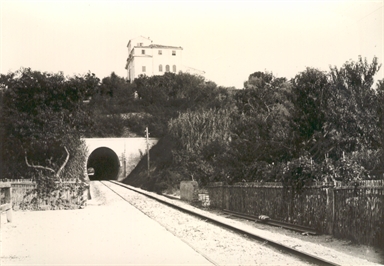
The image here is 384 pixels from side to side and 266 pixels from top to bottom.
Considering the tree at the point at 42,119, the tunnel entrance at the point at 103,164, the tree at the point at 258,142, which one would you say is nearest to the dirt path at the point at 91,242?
the tree at the point at 42,119

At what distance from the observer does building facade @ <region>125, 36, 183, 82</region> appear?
74.6 meters

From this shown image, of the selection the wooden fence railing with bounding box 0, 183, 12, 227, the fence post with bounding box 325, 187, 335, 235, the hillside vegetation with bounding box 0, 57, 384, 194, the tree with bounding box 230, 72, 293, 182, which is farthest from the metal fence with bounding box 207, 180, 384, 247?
the wooden fence railing with bounding box 0, 183, 12, 227

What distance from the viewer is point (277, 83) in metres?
29.6

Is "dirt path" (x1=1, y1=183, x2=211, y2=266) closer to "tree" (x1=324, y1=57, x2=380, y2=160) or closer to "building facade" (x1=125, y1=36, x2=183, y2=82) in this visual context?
"tree" (x1=324, y1=57, x2=380, y2=160)

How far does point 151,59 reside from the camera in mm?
82062

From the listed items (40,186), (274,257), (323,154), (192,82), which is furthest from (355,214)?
(192,82)

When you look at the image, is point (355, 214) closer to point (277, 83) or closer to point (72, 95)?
point (72, 95)

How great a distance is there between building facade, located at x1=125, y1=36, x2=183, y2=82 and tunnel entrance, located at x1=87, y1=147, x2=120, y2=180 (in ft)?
60.5

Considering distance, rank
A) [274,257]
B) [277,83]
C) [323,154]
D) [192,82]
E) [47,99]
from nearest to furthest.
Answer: [274,257]
[323,154]
[47,99]
[277,83]
[192,82]

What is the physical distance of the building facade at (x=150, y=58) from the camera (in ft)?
245

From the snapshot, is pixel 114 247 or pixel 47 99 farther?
pixel 47 99

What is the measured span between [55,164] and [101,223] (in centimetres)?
696

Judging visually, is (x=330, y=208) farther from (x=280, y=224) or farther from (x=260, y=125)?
(x=260, y=125)

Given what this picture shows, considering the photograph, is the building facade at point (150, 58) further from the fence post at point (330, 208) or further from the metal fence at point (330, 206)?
the fence post at point (330, 208)
